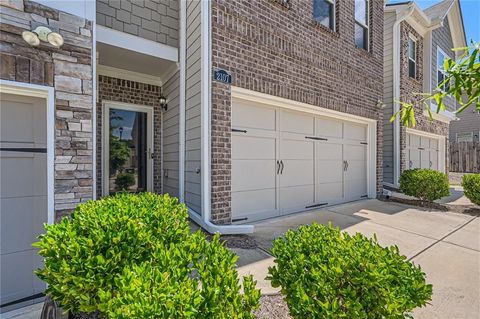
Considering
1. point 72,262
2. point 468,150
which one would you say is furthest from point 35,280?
point 468,150

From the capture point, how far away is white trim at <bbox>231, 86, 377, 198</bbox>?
4965 millimetres

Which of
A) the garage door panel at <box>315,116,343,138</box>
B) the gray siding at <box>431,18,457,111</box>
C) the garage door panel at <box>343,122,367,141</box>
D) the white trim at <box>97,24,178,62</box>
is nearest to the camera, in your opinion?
the white trim at <box>97,24,178,62</box>

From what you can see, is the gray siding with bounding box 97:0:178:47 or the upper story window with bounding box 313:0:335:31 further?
the upper story window with bounding box 313:0:335:31

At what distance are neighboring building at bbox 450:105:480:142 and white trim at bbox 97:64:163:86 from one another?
69.2 feet

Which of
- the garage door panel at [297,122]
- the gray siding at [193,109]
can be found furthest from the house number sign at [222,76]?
the garage door panel at [297,122]

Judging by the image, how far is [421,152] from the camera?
11.2 m

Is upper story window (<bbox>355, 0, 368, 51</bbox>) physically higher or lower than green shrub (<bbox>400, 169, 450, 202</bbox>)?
higher

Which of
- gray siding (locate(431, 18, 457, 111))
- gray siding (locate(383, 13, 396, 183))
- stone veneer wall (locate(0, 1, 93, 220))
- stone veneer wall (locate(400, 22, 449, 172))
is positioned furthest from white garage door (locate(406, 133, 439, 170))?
stone veneer wall (locate(0, 1, 93, 220))

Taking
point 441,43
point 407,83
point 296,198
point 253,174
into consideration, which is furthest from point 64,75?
point 441,43

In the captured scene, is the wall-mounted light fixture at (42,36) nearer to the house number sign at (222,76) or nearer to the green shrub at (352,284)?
the house number sign at (222,76)

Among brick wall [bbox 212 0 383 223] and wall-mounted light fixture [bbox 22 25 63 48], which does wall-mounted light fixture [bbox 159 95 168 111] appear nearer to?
brick wall [bbox 212 0 383 223]

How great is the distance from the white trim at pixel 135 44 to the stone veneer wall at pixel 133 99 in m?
1.19

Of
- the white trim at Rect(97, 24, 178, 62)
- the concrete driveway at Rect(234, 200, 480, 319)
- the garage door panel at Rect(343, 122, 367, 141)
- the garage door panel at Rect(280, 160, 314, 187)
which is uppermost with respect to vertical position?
the white trim at Rect(97, 24, 178, 62)

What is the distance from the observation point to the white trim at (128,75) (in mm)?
5645
